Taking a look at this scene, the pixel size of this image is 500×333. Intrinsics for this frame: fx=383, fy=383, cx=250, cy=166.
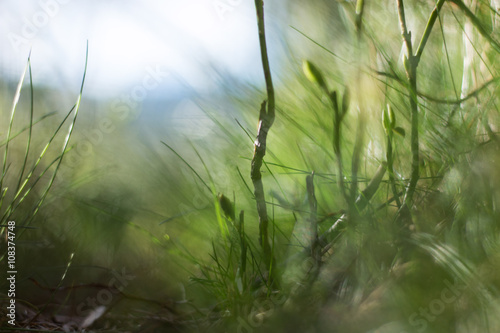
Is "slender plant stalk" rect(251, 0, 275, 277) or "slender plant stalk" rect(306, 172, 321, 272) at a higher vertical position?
"slender plant stalk" rect(251, 0, 275, 277)

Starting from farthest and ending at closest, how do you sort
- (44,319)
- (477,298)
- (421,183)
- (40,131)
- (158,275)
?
(40,131)
(158,275)
(44,319)
(421,183)
(477,298)

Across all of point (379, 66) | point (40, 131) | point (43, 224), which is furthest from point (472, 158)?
point (40, 131)

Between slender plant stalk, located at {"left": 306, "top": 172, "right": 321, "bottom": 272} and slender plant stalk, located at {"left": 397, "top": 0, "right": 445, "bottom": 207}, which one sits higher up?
slender plant stalk, located at {"left": 397, "top": 0, "right": 445, "bottom": 207}

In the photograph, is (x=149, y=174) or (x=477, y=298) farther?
(x=149, y=174)

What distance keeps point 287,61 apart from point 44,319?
45 cm

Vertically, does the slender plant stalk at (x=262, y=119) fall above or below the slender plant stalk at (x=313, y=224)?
above

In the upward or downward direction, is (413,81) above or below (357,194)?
above

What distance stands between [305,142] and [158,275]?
384 mm

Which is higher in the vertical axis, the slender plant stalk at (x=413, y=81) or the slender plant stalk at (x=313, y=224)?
the slender plant stalk at (x=413, y=81)

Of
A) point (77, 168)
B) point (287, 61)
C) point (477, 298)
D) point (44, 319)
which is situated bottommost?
point (44, 319)

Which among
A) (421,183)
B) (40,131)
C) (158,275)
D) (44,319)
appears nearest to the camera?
(421,183)

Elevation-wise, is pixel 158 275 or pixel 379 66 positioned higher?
pixel 379 66

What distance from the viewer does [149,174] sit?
58 cm

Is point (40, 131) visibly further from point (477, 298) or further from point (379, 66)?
point (477, 298)
